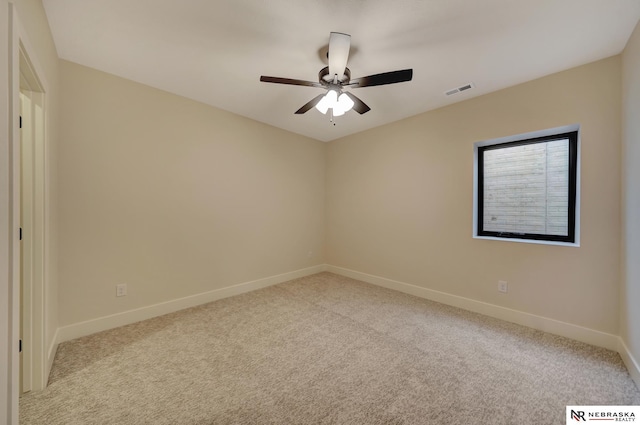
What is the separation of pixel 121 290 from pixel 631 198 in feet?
14.8

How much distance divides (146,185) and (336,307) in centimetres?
254

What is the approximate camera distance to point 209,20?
1.78 meters

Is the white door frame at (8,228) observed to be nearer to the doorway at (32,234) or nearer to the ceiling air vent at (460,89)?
the doorway at (32,234)

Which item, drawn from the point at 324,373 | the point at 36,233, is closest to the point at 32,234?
the point at 36,233

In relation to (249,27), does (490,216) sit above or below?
below

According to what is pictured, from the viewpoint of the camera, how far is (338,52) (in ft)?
5.89

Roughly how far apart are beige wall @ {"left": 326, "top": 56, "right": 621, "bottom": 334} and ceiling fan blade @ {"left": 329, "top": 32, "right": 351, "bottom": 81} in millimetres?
1819

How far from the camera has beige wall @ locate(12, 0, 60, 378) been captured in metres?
1.46

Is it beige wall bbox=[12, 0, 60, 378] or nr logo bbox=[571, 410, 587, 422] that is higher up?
beige wall bbox=[12, 0, 60, 378]

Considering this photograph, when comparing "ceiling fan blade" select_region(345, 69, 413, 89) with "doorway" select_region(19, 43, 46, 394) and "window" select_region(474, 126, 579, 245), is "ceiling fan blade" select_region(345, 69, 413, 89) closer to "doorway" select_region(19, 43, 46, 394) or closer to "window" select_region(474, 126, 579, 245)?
"window" select_region(474, 126, 579, 245)

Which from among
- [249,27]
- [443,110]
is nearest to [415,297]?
[443,110]

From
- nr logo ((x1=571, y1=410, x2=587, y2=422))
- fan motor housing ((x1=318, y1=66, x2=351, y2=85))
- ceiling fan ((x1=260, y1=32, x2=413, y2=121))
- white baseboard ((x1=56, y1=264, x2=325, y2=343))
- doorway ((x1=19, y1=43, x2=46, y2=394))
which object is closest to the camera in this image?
nr logo ((x1=571, y1=410, x2=587, y2=422))

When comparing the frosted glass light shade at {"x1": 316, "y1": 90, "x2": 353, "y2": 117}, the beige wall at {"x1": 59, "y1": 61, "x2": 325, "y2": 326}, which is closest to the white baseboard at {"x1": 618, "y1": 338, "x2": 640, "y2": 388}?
the frosted glass light shade at {"x1": 316, "y1": 90, "x2": 353, "y2": 117}

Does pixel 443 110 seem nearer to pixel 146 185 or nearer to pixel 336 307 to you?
pixel 336 307
